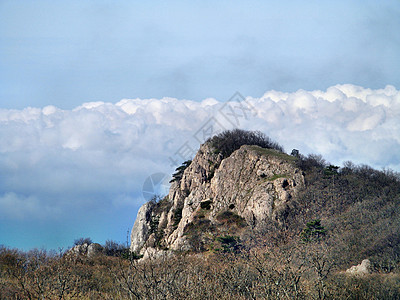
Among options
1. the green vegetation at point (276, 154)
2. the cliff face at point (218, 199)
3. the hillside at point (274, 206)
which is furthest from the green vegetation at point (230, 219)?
the green vegetation at point (276, 154)

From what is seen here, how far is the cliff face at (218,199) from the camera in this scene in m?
52.9

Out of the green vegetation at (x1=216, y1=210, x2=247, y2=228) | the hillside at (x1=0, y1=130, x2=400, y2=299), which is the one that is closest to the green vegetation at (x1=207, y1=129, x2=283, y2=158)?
the hillside at (x1=0, y1=130, x2=400, y2=299)

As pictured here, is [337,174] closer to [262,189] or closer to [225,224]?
[262,189]

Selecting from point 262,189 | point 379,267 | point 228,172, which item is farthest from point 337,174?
point 379,267

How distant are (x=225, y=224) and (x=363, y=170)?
2441cm

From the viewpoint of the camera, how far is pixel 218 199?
61.6 meters

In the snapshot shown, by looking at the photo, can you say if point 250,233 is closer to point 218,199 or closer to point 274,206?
point 274,206

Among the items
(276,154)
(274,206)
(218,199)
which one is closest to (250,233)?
(274,206)

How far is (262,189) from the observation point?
54594mm

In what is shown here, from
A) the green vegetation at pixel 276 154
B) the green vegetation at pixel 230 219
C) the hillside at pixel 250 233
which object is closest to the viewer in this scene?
the hillside at pixel 250 233

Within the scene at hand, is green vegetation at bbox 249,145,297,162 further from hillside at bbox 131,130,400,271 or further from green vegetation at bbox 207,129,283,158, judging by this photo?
green vegetation at bbox 207,129,283,158

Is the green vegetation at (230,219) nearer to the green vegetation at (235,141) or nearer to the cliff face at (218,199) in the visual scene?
the cliff face at (218,199)

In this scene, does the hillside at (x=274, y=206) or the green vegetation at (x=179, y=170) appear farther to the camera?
the green vegetation at (x=179, y=170)

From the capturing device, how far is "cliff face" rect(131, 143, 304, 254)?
52906 millimetres
